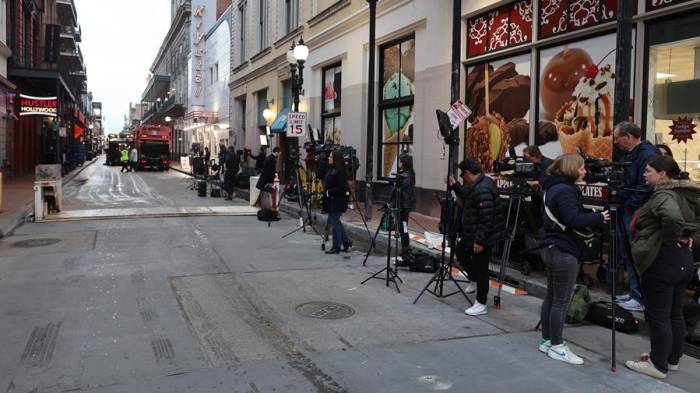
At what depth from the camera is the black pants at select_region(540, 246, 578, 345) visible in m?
4.78

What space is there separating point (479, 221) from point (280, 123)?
18.7m

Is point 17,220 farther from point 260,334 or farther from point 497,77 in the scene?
point 497,77

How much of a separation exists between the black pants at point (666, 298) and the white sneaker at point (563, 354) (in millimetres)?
576

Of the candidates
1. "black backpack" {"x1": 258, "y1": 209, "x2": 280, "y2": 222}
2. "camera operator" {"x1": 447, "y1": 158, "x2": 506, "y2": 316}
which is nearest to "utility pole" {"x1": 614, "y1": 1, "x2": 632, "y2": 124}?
"camera operator" {"x1": 447, "y1": 158, "x2": 506, "y2": 316}

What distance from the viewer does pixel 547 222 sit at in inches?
193

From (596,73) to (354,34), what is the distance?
997 cm

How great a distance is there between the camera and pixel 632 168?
20.0 ft

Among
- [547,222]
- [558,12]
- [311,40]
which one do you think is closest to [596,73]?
[558,12]

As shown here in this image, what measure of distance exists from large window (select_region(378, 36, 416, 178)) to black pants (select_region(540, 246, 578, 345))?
10897mm

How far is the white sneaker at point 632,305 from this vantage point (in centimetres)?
621

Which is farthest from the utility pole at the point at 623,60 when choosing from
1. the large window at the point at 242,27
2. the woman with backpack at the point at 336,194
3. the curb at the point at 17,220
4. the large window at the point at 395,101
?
the large window at the point at 242,27

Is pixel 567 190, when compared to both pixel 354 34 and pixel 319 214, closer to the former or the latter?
pixel 319 214

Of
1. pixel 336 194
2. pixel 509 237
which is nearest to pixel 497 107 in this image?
pixel 336 194

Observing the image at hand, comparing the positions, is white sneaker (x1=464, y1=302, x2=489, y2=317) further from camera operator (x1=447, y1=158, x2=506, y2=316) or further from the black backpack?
the black backpack
